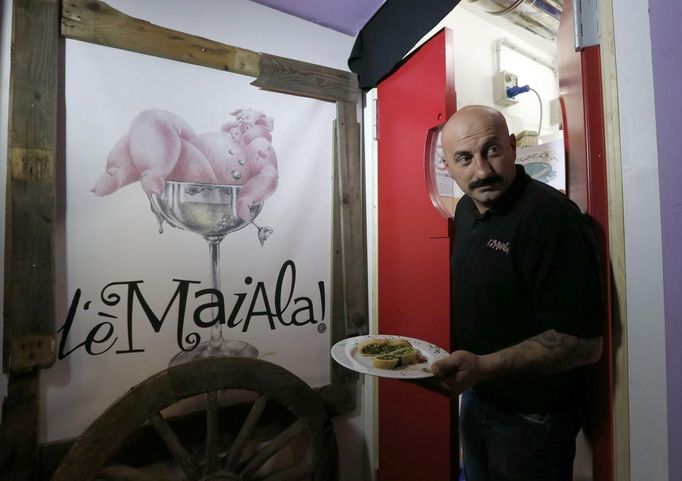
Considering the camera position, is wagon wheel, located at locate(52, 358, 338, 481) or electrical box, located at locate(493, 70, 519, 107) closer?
wagon wheel, located at locate(52, 358, 338, 481)

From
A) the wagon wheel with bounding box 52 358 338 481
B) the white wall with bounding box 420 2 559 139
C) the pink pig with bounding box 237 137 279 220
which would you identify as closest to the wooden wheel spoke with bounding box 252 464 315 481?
the wagon wheel with bounding box 52 358 338 481

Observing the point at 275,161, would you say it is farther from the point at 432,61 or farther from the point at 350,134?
the point at 432,61

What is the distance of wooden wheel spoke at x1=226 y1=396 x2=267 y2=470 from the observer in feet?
3.18

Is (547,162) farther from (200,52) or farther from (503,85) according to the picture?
(200,52)

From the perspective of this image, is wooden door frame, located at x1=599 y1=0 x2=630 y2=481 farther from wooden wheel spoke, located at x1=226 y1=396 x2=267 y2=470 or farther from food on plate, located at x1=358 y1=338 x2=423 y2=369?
wooden wheel spoke, located at x1=226 y1=396 x2=267 y2=470

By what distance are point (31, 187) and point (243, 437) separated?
945 mm

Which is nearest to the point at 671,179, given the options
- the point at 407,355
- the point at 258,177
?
the point at 407,355

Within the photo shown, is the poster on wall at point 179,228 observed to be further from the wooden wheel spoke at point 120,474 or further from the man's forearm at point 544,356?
the man's forearm at point 544,356

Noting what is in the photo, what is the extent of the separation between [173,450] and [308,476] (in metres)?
0.45

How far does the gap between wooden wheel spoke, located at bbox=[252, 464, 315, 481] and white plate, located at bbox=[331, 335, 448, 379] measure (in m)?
0.46

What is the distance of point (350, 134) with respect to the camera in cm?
134

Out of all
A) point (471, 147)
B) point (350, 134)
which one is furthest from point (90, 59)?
point (471, 147)

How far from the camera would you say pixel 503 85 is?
1.62 m

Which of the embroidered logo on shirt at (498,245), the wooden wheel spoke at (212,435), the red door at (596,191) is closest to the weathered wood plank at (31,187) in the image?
the wooden wheel spoke at (212,435)
